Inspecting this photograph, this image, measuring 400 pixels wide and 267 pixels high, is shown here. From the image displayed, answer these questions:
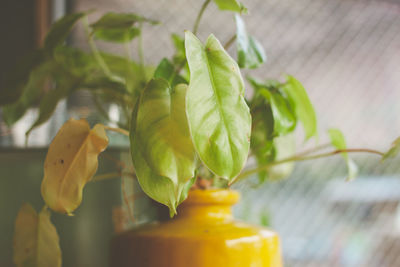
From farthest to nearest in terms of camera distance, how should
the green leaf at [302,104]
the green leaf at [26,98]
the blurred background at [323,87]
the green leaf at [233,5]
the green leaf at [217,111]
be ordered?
the blurred background at [323,87], the green leaf at [26,98], the green leaf at [302,104], the green leaf at [233,5], the green leaf at [217,111]

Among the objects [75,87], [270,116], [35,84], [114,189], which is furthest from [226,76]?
[114,189]

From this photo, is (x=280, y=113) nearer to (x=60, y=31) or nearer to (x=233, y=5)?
(x=233, y=5)

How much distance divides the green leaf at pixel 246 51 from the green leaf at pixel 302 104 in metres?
0.09

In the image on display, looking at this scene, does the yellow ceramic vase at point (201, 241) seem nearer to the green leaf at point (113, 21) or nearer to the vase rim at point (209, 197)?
the vase rim at point (209, 197)

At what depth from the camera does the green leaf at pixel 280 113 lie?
0.56 m

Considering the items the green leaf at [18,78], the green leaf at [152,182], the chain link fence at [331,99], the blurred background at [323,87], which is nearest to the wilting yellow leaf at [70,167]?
the green leaf at [152,182]

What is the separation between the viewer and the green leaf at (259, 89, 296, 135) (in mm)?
561

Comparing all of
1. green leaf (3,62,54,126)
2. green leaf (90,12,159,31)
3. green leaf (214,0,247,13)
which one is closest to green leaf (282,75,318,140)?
green leaf (214,0,247,13)

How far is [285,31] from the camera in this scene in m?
1.32

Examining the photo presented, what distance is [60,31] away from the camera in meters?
0.65

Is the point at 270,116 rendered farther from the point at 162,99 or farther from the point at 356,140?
the point at 356,140

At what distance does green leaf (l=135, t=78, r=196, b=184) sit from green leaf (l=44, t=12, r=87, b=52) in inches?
11.5

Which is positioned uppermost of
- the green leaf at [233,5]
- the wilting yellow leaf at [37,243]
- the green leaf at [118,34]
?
the green leaf at [233,5]

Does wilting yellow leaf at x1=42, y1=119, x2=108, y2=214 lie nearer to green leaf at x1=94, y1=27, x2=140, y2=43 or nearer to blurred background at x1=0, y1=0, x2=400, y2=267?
green leaf at x1=94, y1=27, x2=140, y2=43
